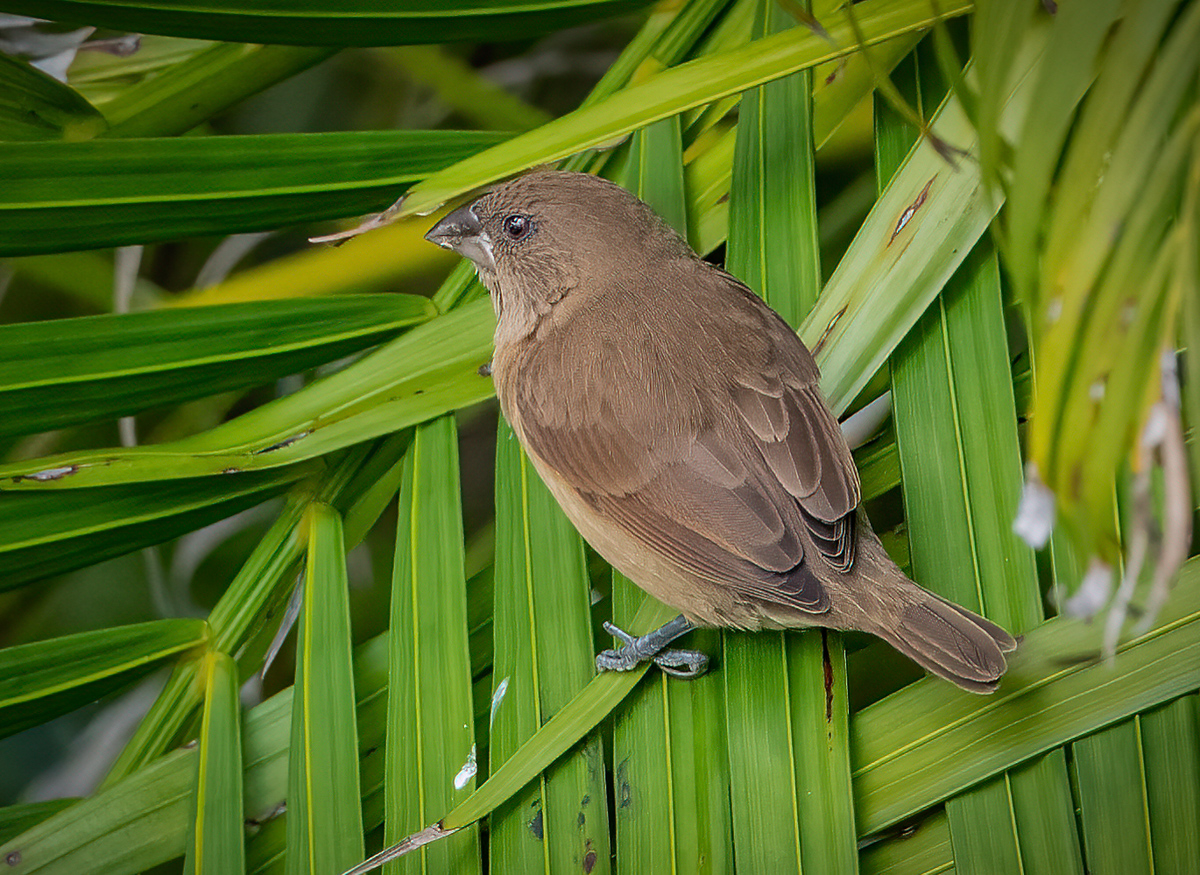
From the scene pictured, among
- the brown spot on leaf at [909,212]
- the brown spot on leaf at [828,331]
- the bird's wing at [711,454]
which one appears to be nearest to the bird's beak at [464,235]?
the bird's wing at [711,454]

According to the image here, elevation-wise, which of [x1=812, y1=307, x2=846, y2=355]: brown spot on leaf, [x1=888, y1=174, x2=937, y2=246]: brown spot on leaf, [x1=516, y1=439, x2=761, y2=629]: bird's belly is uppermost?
[x1=888, y1=174, x2=937, y2=246]: brown spot on leaf

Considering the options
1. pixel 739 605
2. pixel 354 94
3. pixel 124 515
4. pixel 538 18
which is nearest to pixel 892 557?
pixel 739 605

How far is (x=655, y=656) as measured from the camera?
184 cm

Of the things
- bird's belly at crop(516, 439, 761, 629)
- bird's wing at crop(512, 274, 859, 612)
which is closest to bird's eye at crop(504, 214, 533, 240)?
bird's wing at crop(512, 274, 859, 612)

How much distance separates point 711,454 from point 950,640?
552 mm

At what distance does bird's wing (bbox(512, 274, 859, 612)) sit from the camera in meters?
1.76

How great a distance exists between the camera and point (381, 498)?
7.13ft

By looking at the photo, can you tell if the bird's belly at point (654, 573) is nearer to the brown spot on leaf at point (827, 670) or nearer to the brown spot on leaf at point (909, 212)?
the brown spot on leaf at point (827, 670)

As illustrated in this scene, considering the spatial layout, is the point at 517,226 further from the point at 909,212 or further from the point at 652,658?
the point at 652,658

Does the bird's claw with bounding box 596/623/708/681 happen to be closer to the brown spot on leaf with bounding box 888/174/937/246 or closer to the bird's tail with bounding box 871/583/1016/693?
the bird's tail with bounding box 871/583/1016/693

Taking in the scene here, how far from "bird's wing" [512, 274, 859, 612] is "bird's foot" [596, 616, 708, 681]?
6.9 inches

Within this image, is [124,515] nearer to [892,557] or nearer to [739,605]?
[739,605]

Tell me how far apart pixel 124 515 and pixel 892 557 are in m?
1.57

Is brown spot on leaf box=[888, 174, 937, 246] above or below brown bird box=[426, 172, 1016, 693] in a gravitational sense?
above
